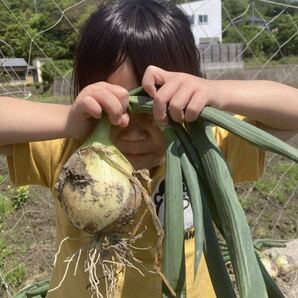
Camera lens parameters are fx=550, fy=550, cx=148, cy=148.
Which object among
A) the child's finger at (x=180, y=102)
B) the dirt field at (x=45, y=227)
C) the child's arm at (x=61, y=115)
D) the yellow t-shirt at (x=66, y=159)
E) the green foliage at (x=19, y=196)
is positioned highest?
the child's finger at (x=180, y=102)

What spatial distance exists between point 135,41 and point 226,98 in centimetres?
17

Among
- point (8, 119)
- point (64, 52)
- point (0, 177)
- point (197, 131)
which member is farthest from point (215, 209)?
point (64, 52)

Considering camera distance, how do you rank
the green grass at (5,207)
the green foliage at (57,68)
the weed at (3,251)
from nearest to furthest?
the weed at (3,251) → the green foliage at (57,68) → the green grass at (5,207)

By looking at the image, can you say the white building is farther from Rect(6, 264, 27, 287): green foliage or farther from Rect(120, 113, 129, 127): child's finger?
Rect(6, 264, 27, 287): green foliage

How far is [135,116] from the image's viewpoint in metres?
0.74

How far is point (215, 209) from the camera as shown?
0.62m

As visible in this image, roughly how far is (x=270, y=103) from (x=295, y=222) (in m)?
1.75

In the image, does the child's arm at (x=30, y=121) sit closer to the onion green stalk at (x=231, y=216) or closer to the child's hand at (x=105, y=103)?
the child's hand at (x=105, y=103)

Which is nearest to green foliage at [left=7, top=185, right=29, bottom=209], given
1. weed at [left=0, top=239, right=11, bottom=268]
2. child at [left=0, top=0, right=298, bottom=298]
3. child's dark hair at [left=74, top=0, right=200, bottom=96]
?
weed at [left=0, top=239, right=11, bottom=268]

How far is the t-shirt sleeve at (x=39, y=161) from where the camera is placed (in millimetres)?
860

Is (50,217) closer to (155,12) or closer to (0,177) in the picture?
(0,177)

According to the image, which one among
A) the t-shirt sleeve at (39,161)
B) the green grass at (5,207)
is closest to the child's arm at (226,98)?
the t-shirt sleeve at (39,161)

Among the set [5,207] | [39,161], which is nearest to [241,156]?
[39,161]

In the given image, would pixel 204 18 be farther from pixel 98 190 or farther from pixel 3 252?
pixel 98 190
